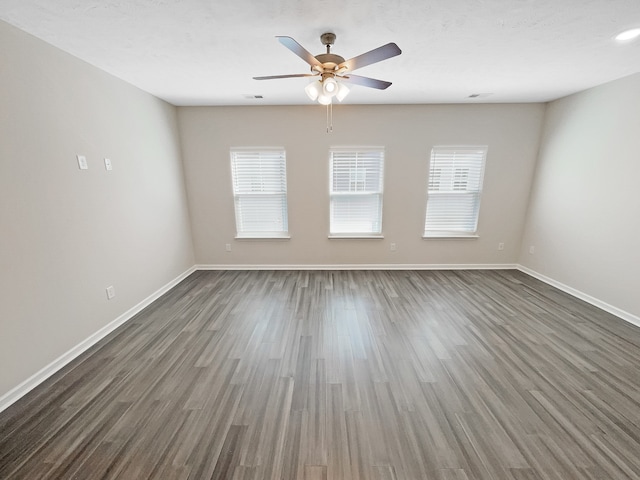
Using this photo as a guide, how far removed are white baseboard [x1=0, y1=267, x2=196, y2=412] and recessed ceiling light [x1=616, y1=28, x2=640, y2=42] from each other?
17.1 feet

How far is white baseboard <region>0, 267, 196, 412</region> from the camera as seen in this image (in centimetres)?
181

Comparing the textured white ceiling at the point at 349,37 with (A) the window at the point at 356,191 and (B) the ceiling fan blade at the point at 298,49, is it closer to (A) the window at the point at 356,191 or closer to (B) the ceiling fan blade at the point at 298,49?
(B) the ceiling fan blade at the point at 298,49

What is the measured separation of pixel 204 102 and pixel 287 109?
1.21m

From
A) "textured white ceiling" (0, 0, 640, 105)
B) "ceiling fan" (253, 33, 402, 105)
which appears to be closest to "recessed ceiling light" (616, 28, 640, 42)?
"textured white ceiling" (0, 0, 640, 105)

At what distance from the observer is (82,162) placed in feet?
7.83

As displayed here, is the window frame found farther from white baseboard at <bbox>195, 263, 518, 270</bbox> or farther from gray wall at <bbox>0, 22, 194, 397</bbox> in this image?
gray wall at <bbox>0, 22, 194, 397</bbox>

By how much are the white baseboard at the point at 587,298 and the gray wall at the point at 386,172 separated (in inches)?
17.0

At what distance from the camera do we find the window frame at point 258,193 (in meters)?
4.08

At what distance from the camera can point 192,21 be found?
69.8 inches

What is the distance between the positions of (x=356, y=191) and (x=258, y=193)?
5.39 ft

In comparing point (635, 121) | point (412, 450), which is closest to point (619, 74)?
point (635, 121)

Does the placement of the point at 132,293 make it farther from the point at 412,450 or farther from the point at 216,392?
the point at 412,450

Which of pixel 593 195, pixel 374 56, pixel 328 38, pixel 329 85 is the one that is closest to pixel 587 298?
pixel 593 195

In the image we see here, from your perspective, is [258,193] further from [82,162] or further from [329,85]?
[329,85]
